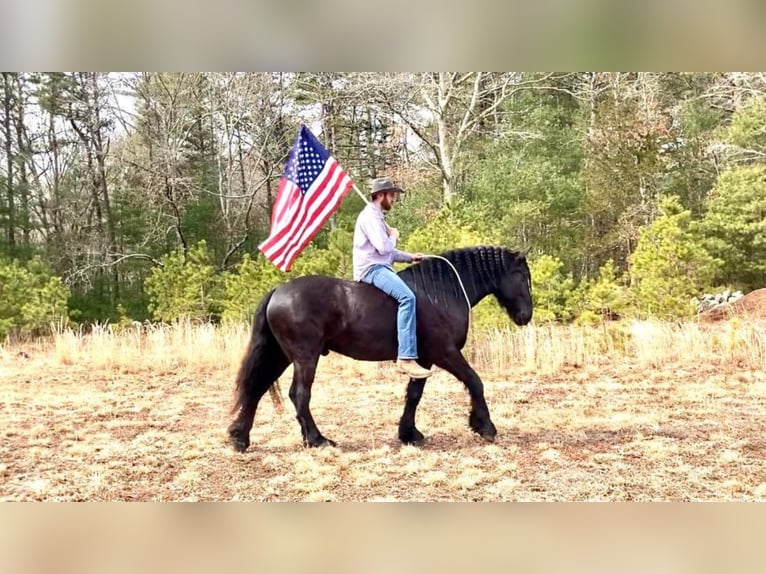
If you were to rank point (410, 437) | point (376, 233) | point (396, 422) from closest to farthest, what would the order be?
1. point (376, 233)
2. point (410, 437)
3. point (396, 422)

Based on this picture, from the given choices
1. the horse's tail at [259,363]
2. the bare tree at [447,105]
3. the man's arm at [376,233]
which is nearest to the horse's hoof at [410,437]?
the horse's tail at [259,363]

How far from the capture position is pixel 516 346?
7207 millimetres

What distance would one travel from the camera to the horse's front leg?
493 cm

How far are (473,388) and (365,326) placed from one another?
883 mm

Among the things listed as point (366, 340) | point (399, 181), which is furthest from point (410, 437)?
point (399, 181)

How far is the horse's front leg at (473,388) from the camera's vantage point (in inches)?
194

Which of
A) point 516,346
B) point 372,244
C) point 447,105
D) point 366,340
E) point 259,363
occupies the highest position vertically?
point 447,105

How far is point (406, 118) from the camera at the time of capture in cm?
748

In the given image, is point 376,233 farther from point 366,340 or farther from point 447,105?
point 447,105

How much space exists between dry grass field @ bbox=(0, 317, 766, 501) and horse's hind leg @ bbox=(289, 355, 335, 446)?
0.14 m

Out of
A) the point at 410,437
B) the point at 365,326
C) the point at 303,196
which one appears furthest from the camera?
the point at 410,437
